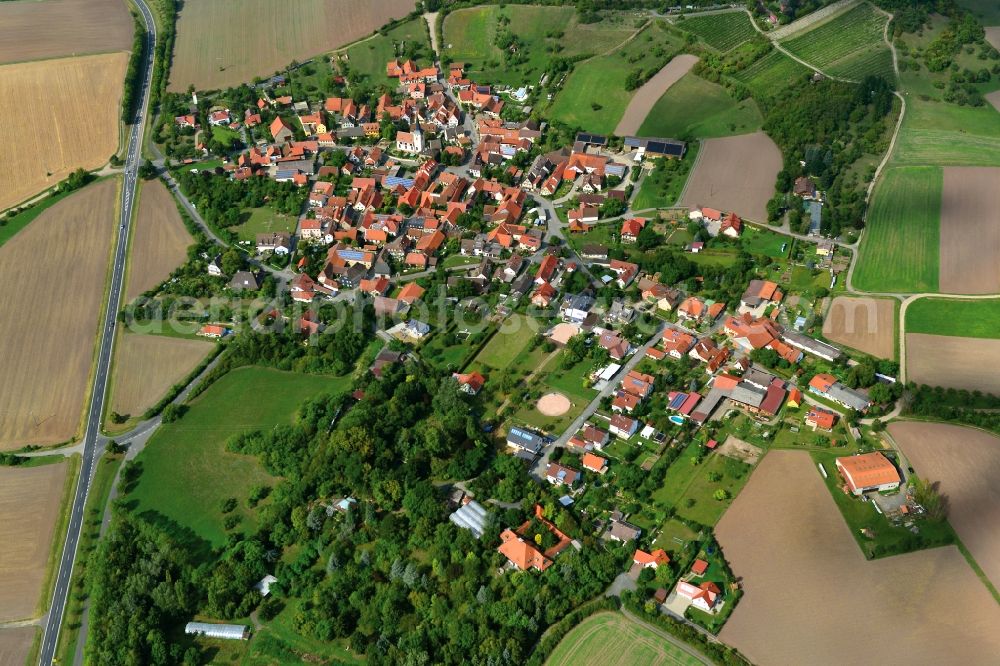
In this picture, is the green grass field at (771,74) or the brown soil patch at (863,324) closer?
the brown soil patch at (863,324)

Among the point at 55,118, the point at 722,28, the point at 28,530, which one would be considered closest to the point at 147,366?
the point at 28,530

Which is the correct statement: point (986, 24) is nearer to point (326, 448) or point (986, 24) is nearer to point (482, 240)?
point (482, 240)

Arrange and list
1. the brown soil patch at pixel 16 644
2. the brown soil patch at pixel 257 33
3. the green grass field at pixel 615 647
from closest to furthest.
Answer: the green grass field at pixel 615 647, the brown soil patch at pixel 16 644, the brown soil patch at pixel 257 33

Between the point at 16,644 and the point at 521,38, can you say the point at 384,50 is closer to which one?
the point at 521,38

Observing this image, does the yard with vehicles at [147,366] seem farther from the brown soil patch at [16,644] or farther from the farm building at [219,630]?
the farm building at [219,630]

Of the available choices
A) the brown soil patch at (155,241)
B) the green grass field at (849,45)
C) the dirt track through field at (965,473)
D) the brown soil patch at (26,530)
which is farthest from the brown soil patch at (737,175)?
the brown soil patch at (26,530)
